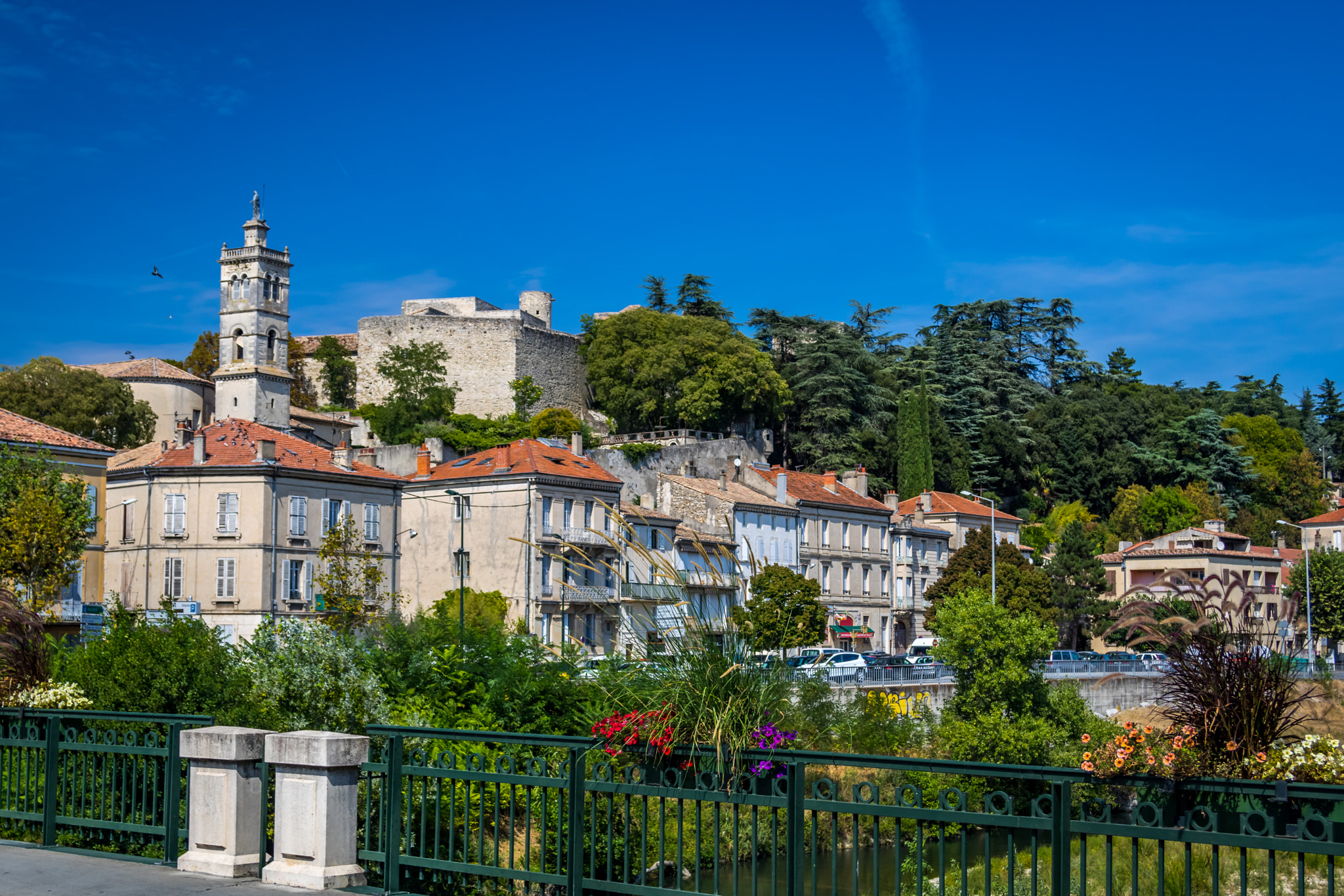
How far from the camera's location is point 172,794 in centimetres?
1018

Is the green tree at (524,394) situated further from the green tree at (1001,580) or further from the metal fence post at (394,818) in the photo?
the metal fence post at (394,818)

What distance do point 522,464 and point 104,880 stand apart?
40370mm

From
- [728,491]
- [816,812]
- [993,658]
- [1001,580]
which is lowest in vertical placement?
[993,658]

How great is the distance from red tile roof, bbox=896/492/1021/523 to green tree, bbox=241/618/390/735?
53.9 metres

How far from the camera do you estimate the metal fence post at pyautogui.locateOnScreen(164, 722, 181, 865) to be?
1000 centimetres

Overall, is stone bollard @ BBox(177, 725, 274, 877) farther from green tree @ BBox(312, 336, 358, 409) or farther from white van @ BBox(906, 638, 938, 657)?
green tree @ BBox(312, 336, 358, 409)

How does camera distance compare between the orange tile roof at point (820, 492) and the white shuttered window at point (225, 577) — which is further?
the orange tile roof at point (820, 492)

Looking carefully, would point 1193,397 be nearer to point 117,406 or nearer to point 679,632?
point 117,406

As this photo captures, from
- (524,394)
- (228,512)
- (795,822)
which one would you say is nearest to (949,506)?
(524,394)

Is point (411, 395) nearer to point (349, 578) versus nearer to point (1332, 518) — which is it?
point (349, 578)

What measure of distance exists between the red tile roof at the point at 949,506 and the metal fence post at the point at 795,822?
6261 cm

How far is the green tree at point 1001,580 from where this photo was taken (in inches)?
2219

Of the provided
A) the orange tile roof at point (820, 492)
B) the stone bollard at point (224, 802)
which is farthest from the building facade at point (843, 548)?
the stone bollard at point (224, 802)

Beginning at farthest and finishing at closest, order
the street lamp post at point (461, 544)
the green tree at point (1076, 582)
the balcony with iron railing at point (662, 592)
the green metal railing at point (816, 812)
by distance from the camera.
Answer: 1. the green tree at point (1076, 582)
2. the street lamp post at point (461, 544)
3. the balcony with iron railing at point (662, 592)
4. the green metal railing at point (816, 812)
